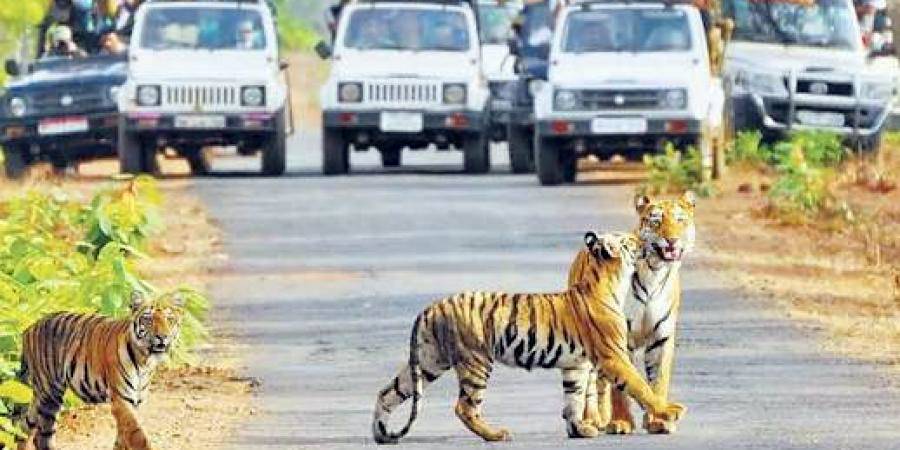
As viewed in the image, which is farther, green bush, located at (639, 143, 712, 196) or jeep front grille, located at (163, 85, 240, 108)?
jeep front grille, located at (163, 85, 240, 108)

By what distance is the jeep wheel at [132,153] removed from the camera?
3453 cm

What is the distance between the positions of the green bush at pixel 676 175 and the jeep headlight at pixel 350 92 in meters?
4.75

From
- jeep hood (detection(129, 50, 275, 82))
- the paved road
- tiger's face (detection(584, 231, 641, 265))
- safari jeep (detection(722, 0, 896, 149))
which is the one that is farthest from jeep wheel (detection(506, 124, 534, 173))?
tiger's face (detection(584, 231, 641, 265))

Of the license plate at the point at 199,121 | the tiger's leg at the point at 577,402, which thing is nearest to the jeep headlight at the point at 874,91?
the license plate at the point at 199,121

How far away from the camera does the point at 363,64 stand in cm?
3550

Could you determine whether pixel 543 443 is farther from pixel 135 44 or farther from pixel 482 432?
pixel 135 44

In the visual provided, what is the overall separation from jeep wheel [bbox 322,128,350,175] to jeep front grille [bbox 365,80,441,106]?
690 millimetres

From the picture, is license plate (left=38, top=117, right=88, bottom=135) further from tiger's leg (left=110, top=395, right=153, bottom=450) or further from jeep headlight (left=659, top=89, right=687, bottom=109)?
tiger's leg (left=110, top=395, right=153, bottom=450)

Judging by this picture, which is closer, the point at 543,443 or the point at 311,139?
the point at 543,443

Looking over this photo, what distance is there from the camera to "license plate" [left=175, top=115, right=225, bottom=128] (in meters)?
34.5

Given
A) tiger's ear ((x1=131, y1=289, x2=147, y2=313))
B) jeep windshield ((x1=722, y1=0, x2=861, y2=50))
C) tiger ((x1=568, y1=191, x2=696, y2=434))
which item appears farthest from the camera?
jeep windshield ((x1=722, y1=0, x2=861, y2=50))

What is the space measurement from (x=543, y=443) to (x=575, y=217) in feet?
48.7

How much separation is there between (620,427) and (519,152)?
23093 mm

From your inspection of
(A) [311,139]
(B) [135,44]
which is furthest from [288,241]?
(A) [311,139]
